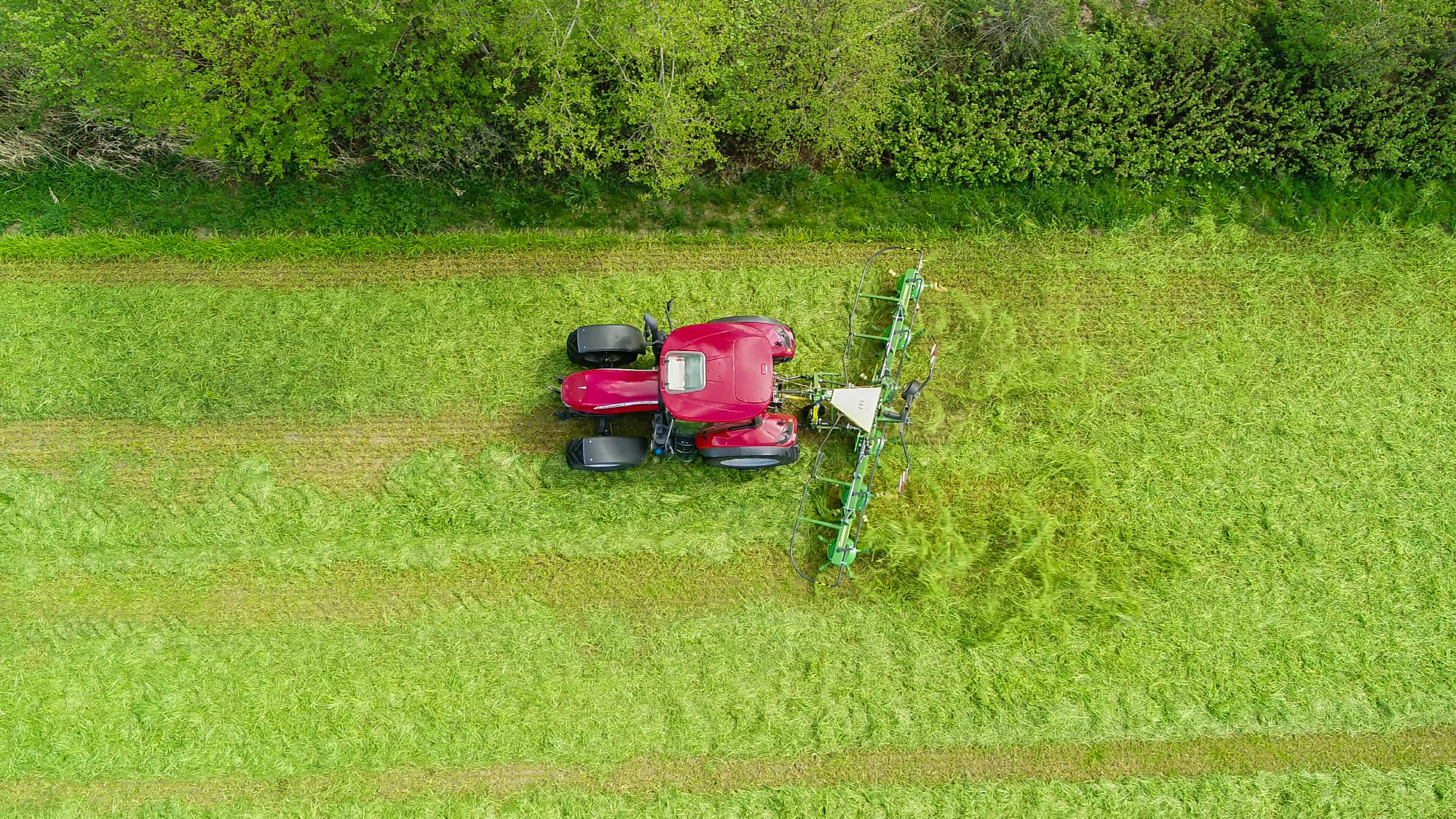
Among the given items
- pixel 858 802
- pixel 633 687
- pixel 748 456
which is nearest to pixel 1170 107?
pixel 748 456

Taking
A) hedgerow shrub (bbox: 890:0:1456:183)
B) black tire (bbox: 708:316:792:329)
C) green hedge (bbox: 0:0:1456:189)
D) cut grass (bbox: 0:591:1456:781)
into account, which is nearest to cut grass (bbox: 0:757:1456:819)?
cut grass (bbox: 0:591:1456:781)

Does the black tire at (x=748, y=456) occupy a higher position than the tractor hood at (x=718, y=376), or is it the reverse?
the tractor hood at (x=718, y=376)

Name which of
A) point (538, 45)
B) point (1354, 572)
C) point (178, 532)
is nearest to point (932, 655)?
point (1354, 572)

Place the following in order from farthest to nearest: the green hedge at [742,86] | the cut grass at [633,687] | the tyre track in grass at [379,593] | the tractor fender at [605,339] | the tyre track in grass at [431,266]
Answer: the tyre track in grass at [431,266], the tyre track in grass at [379,593], the cut grass at [633,687], the tractor fender at [605,339], the green hedge at [742,86]

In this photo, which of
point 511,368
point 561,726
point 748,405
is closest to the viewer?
point 748,405

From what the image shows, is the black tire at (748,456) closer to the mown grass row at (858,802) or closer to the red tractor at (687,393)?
the red tractor at (687,393)

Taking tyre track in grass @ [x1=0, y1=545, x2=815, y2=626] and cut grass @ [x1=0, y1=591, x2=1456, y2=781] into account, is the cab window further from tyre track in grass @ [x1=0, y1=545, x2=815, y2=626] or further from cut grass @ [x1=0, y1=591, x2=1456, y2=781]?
cut grass @ [x1=0, y1=591, x2=1456, y2=781]

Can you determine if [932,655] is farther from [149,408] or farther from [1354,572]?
[149,408]

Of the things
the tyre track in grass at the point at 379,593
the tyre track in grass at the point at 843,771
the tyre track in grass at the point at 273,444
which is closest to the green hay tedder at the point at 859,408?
the tyre track in grass at the point at 379,593
